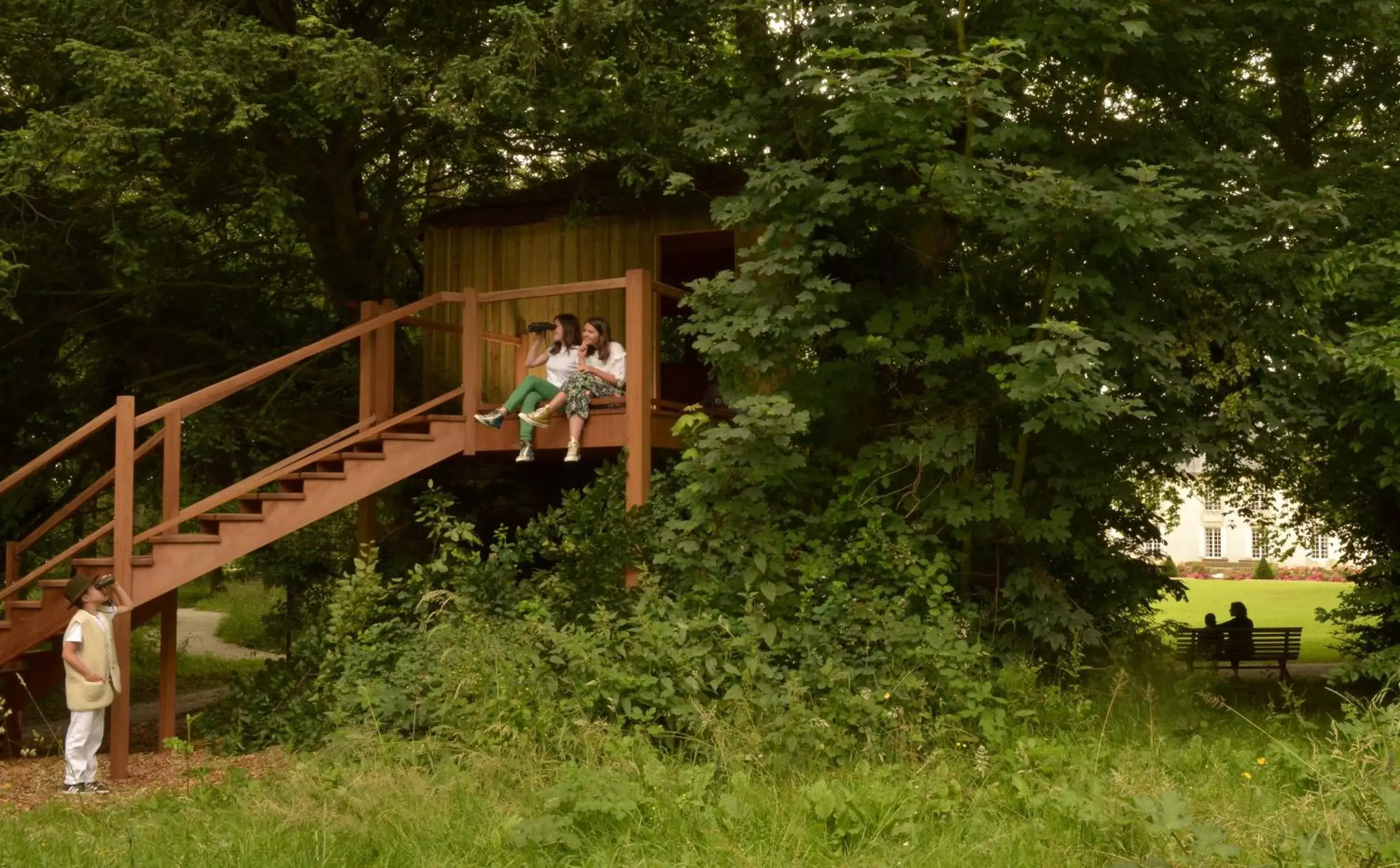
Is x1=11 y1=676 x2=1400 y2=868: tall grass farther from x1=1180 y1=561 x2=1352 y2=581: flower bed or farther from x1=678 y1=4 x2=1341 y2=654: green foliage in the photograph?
x1=1180 y1=561 x2=1352 y2=581: flower bed

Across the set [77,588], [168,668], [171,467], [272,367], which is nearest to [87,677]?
[77,588]

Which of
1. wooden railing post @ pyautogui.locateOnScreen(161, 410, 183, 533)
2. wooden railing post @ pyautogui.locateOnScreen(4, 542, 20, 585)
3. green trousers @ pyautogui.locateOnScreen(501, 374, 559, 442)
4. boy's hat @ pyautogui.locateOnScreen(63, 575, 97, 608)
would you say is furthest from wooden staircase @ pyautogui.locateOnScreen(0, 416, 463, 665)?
wooden railing post @ pyautogui.locateOnScreen(4, 542, 20, 585)

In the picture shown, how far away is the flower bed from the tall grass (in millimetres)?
55114

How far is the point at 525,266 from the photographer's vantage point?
13562 mm

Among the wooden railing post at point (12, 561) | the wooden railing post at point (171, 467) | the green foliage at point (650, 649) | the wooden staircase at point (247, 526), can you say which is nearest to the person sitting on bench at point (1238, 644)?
the green foliage at point (650, 649)

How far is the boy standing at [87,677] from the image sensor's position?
9031 mm

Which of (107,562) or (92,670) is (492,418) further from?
(92,670)

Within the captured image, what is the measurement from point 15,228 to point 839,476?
27.0ft

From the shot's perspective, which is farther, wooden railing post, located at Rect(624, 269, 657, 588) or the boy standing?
wooden railing post, located at Rect(624, 269, 657, 588)

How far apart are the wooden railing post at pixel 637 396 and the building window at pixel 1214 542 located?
7443 cm

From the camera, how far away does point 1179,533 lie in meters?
79.4

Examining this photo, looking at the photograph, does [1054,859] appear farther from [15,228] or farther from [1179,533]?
[1179,533]

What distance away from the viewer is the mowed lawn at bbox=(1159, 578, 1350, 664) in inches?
1054

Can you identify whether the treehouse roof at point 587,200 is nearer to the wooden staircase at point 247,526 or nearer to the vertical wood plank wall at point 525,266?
the vertical wood plank wall at point 525,266
